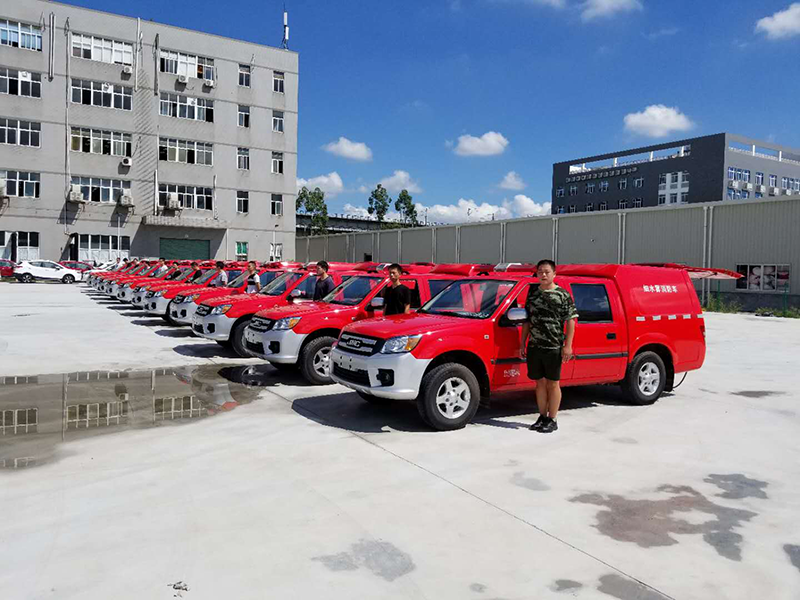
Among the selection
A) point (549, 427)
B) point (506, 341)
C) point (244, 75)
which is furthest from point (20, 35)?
point (549, 427)

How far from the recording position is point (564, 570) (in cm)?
379

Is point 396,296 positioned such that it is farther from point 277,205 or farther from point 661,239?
point 277,205

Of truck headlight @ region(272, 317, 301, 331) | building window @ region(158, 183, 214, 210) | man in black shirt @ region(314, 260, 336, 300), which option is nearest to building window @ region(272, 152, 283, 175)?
building window @ region(158, 183, 214, 210)

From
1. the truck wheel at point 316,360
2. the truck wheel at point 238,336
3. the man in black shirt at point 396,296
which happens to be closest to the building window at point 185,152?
the truck wheel at point 238,336

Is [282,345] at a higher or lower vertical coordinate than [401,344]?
lower

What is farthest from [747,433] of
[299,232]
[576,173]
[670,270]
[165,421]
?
[576,173]

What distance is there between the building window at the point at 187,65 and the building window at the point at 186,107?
174 cm

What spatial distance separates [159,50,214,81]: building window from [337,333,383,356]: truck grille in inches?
1882

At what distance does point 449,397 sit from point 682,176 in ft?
278

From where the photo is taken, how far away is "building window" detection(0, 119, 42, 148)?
4406 cm

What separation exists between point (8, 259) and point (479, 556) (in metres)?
49.0

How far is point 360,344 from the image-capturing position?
23.6 ft

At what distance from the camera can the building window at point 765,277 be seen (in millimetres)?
27906

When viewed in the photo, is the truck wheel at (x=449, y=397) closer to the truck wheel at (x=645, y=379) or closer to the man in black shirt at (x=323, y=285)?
the truck wheel at (x=645, y=379)
